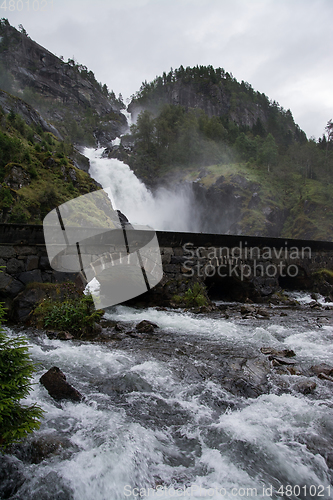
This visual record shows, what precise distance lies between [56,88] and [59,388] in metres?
104

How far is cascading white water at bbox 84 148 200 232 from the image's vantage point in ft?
126

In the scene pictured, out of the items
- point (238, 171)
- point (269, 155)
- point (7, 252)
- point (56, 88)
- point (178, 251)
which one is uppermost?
point (56, 88)

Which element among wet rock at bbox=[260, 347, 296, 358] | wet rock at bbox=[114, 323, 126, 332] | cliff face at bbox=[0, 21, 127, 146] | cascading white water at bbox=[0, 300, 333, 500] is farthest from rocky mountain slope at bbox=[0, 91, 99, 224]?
cliff face at bbox=[0, 21, 127, 146]

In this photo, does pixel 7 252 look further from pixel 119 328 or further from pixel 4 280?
pixel 119 328

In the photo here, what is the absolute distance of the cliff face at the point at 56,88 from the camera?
68.8m

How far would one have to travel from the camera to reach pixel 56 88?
87.4 meters

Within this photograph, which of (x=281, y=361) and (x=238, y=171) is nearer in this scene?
(x=281, y=361)

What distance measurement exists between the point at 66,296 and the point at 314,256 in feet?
37.4

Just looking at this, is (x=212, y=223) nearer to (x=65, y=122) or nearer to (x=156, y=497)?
(x=156, y=497)

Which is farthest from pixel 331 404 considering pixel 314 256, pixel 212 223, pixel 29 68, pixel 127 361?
pixel 29 68

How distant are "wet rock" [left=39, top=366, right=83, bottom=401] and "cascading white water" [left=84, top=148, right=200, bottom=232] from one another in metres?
33.6

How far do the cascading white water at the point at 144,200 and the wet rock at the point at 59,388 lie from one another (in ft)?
110

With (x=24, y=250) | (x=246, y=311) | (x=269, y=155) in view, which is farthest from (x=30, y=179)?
(x=269, y=155)

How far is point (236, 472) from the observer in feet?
7.97
